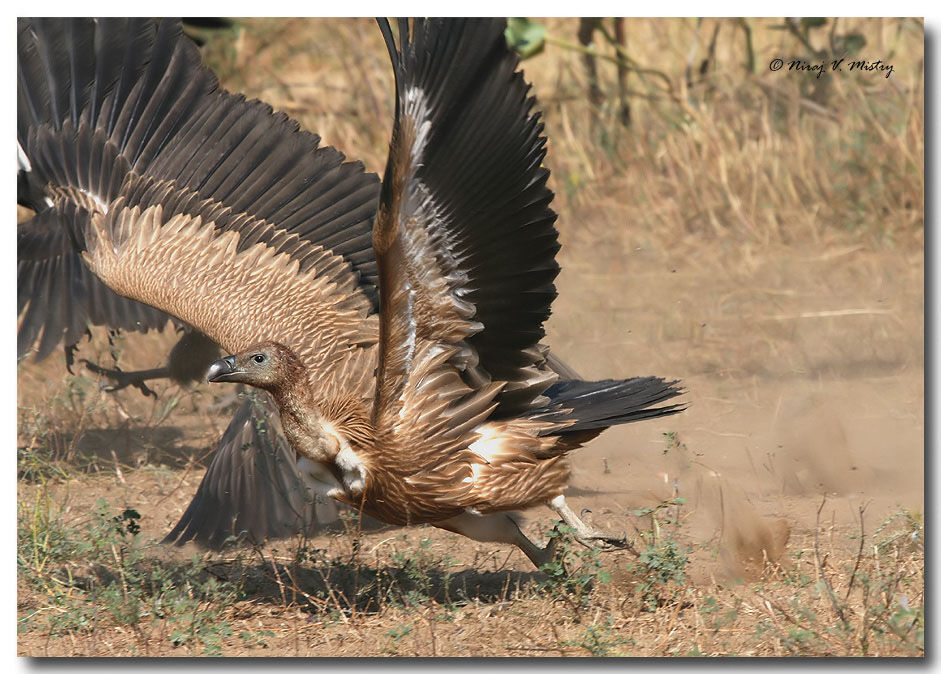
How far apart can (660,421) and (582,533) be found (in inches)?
68.8

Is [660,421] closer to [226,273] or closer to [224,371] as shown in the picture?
[226,273]

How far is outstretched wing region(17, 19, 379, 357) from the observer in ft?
17.5

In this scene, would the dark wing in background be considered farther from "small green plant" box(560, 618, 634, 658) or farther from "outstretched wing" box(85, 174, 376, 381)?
"small green plant" box(560, 618, 634, 658)

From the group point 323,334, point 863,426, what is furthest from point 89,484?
point 863,426

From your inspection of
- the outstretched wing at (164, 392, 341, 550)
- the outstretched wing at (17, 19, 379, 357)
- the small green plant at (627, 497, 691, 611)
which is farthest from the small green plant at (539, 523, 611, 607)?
the outstretched wing at (17, 19, 379, 357)

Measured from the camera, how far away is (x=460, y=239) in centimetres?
380

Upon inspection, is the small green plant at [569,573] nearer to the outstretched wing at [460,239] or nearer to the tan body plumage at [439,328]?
the tan body plumage at [439,328]

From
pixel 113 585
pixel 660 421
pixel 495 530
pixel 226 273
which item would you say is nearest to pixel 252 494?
pixel 113 585

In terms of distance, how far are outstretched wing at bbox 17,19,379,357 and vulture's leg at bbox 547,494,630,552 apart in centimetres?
135

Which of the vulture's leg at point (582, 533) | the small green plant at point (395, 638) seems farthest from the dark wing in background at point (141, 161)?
the vulture's leg at point (582, 533)

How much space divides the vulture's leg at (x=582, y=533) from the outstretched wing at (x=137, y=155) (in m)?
1.35

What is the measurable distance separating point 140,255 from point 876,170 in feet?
15.8

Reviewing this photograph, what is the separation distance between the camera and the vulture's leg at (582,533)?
441cm

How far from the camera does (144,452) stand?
6.36 metres
